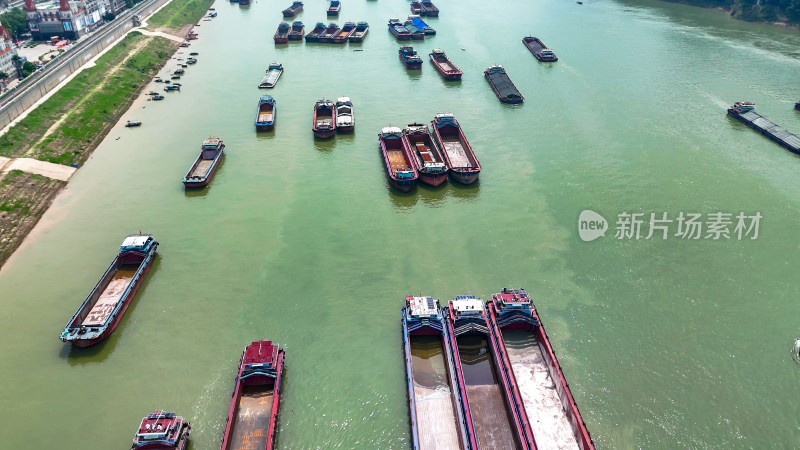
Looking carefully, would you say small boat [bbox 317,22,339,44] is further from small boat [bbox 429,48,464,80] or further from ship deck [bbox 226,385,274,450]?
ship deck [bbox 226,385,274,450]

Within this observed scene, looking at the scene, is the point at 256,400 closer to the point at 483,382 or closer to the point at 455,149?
the point at 483,382

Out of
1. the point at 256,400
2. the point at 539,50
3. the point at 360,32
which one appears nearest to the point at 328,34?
the point at 360,32

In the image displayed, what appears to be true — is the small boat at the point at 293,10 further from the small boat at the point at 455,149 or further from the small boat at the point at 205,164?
the small boat at the point at 455,149

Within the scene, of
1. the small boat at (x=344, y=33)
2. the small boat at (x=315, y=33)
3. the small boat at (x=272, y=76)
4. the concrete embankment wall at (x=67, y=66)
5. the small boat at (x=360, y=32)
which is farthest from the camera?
the small boat at (x=315, y=33)

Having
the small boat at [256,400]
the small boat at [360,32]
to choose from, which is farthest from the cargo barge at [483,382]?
the small boat at [360,32]

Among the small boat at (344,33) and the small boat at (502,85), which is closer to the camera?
the small boat at (502,85)

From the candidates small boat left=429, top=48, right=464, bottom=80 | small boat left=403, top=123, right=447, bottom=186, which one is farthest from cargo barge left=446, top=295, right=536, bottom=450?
small boat left=429, top=48, right=464, bottom=80
